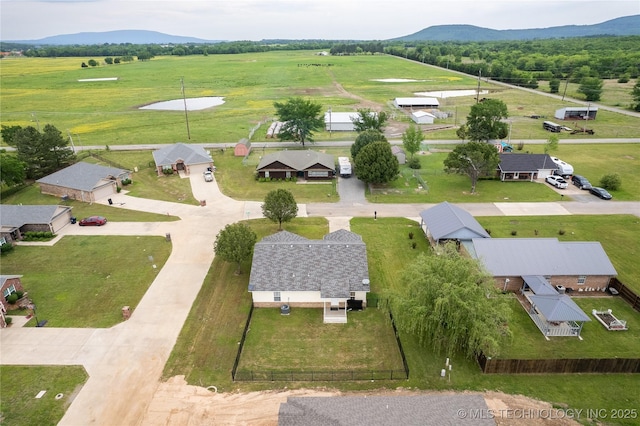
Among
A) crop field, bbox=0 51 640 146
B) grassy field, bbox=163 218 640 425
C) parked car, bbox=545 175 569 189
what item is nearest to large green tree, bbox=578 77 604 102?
crop field, bbox=0 51 640 146

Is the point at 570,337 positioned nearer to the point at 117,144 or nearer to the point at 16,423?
the point at 16,423

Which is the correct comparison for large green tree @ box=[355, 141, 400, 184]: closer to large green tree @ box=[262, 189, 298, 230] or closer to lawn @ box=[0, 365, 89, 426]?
large green tree @ box=[262, 189, 298, 230]

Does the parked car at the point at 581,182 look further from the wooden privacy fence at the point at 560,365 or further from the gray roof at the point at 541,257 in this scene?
the wooden privacy fence at the point at 560,365

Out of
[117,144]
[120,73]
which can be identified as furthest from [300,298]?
[120,73]

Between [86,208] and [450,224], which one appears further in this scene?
[86,208]

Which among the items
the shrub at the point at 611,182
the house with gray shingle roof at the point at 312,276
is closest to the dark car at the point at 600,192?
the shrub at the point at 611,182

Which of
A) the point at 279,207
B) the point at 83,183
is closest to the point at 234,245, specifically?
the point at 279,207

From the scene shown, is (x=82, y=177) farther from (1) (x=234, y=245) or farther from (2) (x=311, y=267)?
(2) (x=311, y=267)
